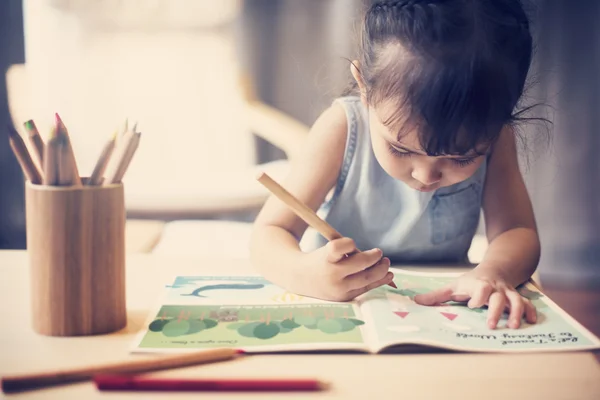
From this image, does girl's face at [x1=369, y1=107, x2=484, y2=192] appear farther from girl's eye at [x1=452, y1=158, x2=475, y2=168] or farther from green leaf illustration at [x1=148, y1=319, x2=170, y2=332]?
green leaf illustration at [x1=148, y1=319, x2=170, y2=332]

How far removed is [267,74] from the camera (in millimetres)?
1617

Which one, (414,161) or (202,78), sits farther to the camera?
(202,78)

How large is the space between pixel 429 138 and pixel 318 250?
0.46 ft

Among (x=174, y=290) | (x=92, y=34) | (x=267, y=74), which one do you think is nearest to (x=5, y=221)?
(x=92, y=34)

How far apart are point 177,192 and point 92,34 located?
0.54 metres

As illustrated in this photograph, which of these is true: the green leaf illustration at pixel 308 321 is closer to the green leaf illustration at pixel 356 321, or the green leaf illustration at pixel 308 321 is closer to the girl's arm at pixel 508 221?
the green leaf illustration at pixel 356 321

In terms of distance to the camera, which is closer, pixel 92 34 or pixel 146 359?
pixel 146 359

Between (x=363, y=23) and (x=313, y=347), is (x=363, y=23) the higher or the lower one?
the higher one

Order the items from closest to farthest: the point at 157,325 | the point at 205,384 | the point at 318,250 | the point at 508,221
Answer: the point at 205,384, the point at 157,325, the point at 318,250, the point at 508,221

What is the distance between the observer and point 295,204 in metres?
0.46

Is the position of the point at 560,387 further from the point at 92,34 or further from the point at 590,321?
the point at 92,34

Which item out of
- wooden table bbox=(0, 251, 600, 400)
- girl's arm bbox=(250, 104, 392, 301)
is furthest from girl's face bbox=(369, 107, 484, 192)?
wooden table bbox=(0, 251, 600, 400)

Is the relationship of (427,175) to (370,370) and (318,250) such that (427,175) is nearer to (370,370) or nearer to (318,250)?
(318,250)

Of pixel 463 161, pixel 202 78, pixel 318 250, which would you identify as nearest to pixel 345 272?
pixel 318 250
